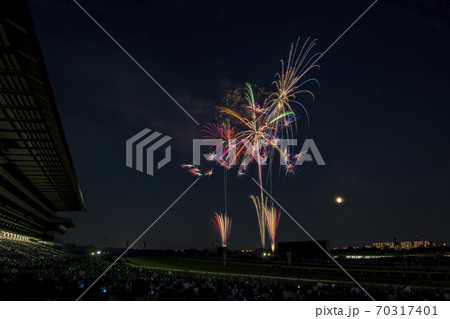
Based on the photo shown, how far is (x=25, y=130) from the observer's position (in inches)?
1163

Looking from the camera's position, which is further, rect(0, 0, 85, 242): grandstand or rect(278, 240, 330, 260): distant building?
rect(278, 240, 330, 260): distant building

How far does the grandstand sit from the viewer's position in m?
15.1

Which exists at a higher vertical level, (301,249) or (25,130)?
(25,130)

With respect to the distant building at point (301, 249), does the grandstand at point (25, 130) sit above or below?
above

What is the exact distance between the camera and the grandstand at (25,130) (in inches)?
596

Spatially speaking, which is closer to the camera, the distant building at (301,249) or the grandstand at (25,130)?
the grandstand at (25,130)

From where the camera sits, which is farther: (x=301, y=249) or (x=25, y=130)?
(x=301, y=249)

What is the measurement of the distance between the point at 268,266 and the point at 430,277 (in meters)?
19.7

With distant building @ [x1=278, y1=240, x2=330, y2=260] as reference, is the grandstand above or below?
above
